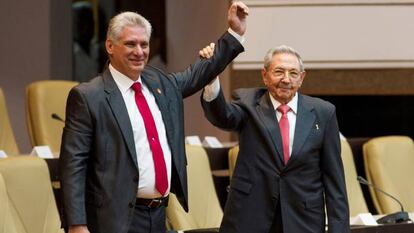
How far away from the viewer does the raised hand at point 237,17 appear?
12.9 ft

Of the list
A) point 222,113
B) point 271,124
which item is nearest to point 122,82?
point 222,113

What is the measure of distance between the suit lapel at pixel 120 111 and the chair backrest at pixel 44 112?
3307 mm

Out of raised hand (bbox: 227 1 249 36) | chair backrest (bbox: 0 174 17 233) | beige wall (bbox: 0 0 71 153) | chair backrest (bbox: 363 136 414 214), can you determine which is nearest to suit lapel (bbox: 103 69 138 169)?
raised hand (bbox: 227 1 249 36)

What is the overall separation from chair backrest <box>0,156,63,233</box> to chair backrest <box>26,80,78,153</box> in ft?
7.34

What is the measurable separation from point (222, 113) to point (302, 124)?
1.06 feet

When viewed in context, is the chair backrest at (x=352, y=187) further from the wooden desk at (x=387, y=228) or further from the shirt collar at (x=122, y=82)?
the shirt collar at (x=122, y=82)

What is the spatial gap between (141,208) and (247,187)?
0.75 metres

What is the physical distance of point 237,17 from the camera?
3965 millimetres

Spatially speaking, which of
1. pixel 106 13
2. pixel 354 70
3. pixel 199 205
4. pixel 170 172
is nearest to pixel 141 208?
pixel 170 172

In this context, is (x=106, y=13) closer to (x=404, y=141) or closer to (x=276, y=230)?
(x=404, y=141)

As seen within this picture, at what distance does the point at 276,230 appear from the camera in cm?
431

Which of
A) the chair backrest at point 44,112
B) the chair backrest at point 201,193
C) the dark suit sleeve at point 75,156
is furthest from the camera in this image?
the chair backrest at point 44,112

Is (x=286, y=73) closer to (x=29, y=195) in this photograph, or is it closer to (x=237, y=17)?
(x=237, y=17)

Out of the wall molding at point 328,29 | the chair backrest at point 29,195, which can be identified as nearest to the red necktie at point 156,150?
the chair backrest at point 29,195
